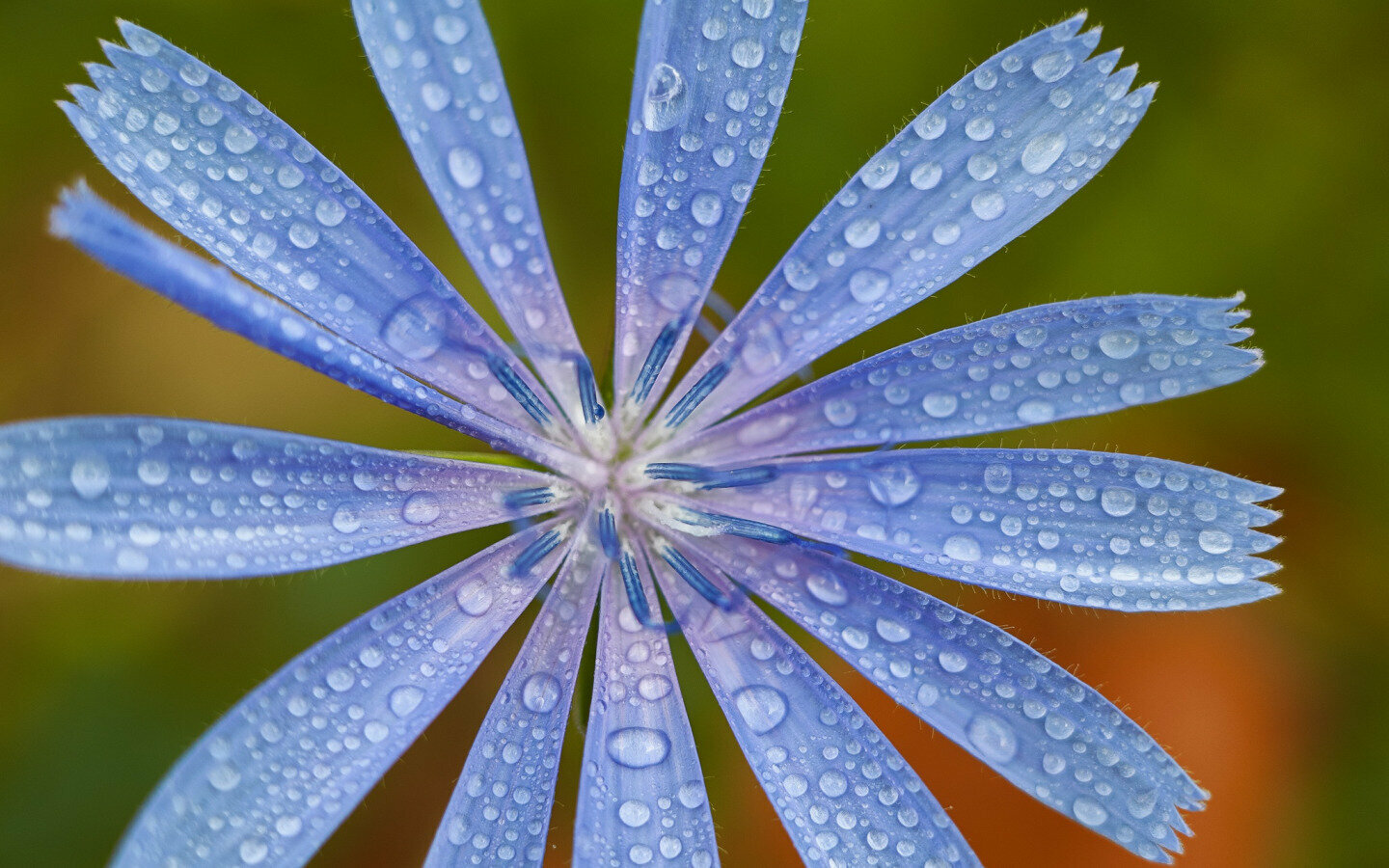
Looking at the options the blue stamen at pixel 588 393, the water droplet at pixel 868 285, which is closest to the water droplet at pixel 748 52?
the water droplet at pixel 868 285

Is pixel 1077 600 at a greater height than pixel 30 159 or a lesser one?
greater

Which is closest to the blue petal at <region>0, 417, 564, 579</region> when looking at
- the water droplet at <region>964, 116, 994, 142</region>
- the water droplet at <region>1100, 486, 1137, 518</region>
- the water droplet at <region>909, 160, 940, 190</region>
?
the water droplet at <region>909, 160, 940, 190</region>

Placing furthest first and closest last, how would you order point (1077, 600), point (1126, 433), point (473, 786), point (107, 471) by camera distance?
point (1126, 433)
point (1077, 600)
point (473, 786)
point (107, 471)

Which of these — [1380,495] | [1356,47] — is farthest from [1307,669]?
[1356,47]

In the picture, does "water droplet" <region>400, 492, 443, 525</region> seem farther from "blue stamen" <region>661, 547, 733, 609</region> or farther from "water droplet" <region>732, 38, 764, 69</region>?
"water droplet" <region>732, 38, 764, 69</region>

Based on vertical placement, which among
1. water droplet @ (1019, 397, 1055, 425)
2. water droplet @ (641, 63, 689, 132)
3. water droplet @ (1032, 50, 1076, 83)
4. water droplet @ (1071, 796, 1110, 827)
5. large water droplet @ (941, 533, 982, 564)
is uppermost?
water droplet @ (1032, 50, 1076, 83)

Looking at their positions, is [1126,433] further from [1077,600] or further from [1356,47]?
[1077,600]

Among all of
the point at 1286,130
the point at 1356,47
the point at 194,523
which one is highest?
the point at 1356,47
